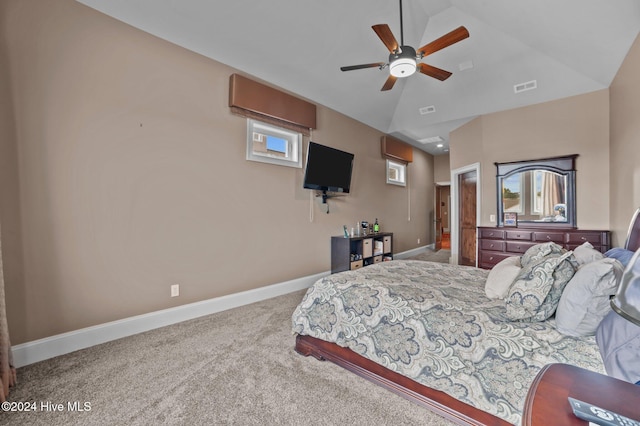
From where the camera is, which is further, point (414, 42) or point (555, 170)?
point (414, 42)

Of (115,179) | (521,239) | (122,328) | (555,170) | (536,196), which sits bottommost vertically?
(122,328)

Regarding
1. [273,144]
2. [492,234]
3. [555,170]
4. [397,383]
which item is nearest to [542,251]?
[397,383]

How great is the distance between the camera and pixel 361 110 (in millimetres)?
5031

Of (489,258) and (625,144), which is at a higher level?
(625,144)

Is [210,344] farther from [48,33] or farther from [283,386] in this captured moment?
[48,33]

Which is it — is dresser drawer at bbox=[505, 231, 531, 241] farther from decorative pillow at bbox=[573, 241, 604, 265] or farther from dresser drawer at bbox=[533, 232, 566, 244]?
decorative pillow at bbox=[573, 241, 604, 265]

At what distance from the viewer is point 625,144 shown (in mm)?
3057

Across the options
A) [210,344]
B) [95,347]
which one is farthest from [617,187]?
[95,347]

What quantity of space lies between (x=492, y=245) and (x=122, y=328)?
4904 millimetres

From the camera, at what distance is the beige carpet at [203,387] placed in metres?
1.57

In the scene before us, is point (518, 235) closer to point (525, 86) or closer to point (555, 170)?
point (555, 170)

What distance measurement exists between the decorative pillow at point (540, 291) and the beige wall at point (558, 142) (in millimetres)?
3380

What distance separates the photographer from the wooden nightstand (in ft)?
2.28

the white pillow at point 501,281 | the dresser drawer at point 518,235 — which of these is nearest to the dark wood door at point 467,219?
the dresser drawer at point 518,235
